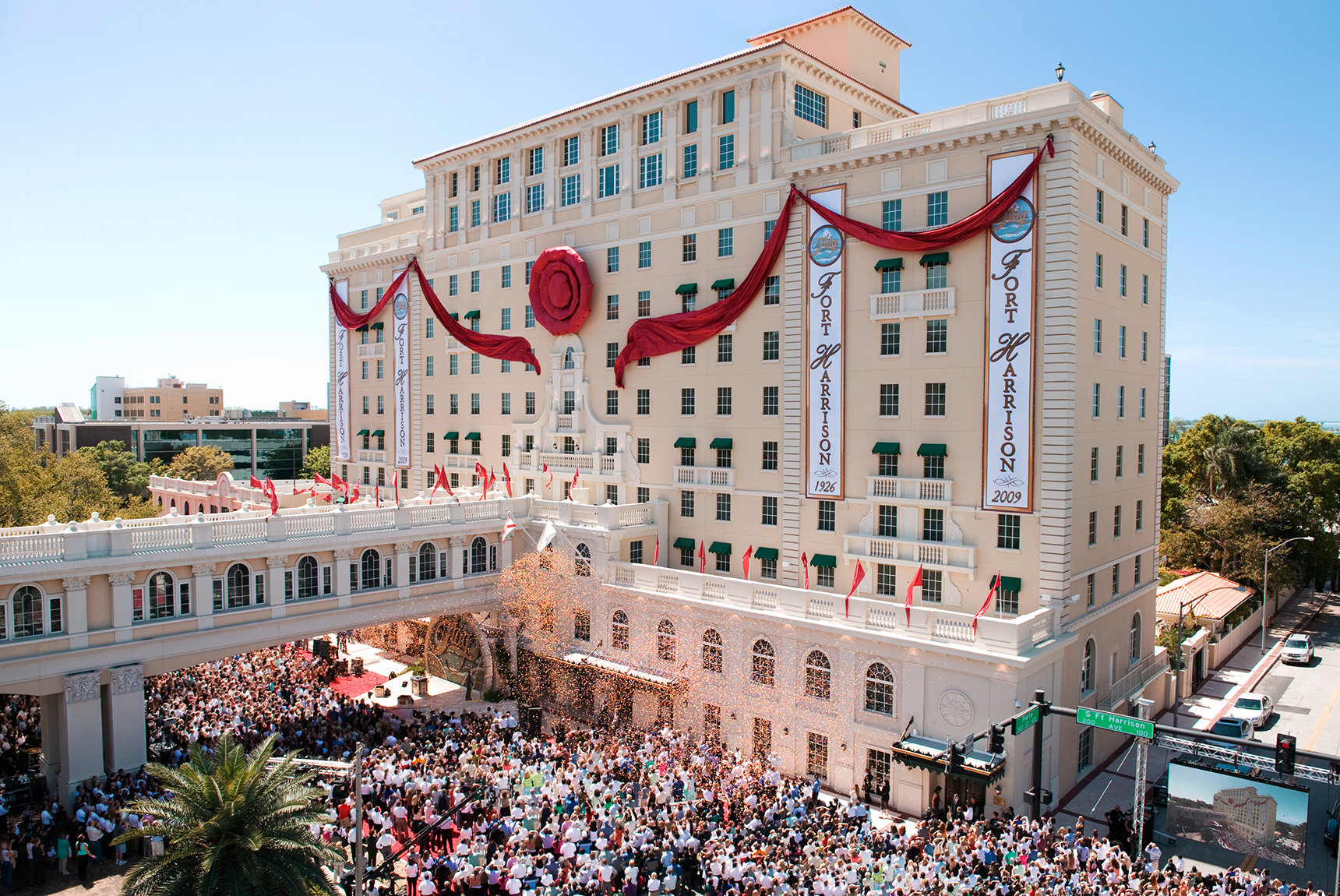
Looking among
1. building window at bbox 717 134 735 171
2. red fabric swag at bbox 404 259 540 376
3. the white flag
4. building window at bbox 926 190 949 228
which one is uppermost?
building window at bbox 717 134 735 171

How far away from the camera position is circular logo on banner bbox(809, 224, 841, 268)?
3619cm

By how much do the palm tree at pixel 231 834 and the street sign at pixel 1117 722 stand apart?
19104mm

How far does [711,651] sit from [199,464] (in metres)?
86.3

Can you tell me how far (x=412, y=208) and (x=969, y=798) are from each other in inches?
2068

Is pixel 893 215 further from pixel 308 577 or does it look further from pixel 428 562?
pixel 308 577

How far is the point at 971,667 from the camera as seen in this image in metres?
29.6

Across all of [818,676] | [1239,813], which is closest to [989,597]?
[818,676]

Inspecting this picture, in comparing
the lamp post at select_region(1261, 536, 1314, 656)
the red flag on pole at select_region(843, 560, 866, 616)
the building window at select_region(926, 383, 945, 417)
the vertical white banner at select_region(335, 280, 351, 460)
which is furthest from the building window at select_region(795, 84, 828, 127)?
the lamp post at select_region(1261, 536, 1314, 656)

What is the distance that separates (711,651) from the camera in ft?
119

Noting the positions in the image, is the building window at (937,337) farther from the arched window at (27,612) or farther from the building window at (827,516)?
the arched window at (27,612)

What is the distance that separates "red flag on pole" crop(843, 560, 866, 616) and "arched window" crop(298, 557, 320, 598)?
863 inches

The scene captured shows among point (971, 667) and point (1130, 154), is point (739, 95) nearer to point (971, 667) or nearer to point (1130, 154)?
point (1130, 154)

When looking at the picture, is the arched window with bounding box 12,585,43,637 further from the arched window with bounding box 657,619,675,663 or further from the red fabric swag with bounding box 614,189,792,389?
the red fabric swag with bounding box 614,189,792,389

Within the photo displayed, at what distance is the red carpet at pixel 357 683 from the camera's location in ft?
146
